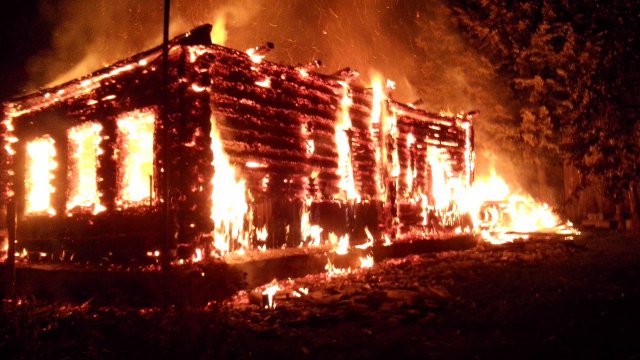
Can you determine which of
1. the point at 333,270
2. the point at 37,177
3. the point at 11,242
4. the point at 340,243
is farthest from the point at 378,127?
the point at 37,177

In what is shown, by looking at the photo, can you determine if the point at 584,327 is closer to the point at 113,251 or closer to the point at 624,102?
the point at 113,251

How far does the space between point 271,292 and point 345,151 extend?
484cm

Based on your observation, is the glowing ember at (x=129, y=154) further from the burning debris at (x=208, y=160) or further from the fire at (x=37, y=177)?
the fire at (x=37, y=177)

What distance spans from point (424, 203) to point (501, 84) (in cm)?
1360

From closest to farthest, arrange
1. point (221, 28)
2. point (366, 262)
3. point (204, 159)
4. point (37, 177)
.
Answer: point (204, 159) < point (366, 262) < point (37, 177) < point (221, 28)

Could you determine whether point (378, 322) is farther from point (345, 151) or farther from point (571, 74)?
point (571, 74)

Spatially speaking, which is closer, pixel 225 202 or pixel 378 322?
pixel 378 322

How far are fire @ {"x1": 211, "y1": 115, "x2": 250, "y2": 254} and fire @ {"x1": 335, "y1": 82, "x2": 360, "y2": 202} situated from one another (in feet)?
11.2

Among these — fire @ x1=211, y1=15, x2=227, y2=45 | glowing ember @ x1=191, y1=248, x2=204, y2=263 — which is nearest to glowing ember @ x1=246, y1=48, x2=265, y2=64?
glowing ember @ x1=191, y1=248, x2=204, y2=263

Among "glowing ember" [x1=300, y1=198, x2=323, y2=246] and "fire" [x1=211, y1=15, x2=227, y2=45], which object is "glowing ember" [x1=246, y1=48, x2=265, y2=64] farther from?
"fire" [x1=211, y1=15, x2=227, y2=45]

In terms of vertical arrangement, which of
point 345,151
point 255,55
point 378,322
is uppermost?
point 255,55

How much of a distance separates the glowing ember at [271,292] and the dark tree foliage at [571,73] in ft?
39.4

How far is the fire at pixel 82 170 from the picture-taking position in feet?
35.6

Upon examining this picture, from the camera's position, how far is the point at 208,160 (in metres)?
8.84
